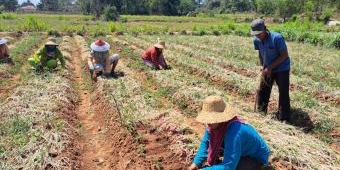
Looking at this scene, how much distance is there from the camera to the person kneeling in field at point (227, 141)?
152 inches

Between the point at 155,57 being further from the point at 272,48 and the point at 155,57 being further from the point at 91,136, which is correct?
the point at 272,48

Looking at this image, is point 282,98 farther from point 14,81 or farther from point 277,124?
point 14,81

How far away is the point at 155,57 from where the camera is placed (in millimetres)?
11914

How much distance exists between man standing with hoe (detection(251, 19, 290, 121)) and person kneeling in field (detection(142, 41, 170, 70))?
191 inches

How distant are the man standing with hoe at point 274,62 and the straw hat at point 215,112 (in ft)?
9.56

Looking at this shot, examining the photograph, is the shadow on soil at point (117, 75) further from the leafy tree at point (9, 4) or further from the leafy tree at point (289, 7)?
the leafy tree at point (9, 4)

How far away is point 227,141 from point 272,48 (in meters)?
3.45

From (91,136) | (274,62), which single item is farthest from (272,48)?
(91,136)

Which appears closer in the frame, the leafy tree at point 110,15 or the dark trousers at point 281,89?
the dark trousers at point 281,89

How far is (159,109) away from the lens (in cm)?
776

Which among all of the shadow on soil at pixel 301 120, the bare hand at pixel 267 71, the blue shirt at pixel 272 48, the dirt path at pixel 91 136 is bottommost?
the dirt path at pixel 91 136

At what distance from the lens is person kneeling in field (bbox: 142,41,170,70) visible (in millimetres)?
11750

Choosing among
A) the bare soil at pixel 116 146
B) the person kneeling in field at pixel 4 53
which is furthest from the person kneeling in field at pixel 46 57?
the bare soil at pixel 116 146

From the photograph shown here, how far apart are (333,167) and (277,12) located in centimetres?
6514
